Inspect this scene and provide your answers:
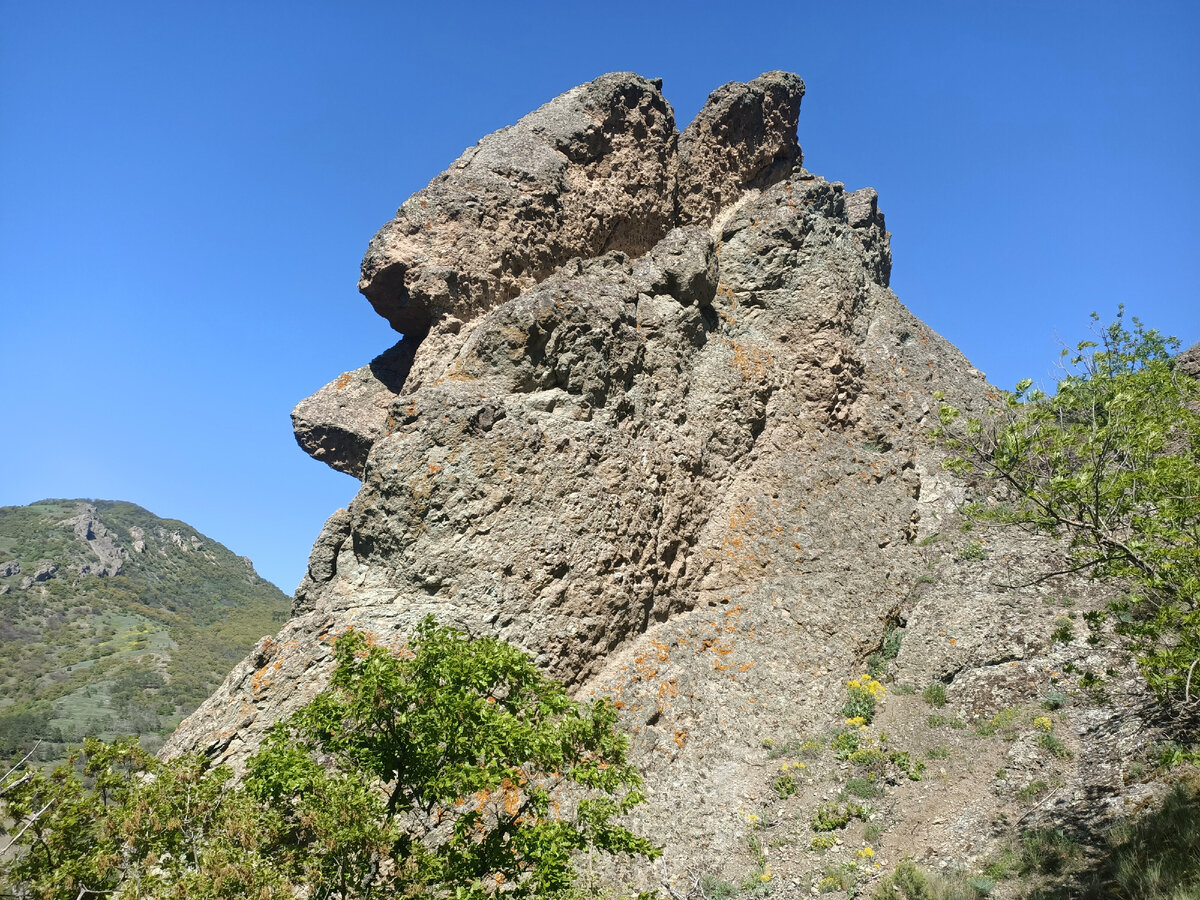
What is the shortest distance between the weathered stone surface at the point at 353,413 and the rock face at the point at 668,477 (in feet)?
0.31

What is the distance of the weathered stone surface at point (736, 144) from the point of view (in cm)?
2402

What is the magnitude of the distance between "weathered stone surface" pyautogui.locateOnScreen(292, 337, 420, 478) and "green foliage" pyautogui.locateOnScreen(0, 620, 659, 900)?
42.4ft

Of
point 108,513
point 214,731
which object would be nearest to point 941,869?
point 214,731

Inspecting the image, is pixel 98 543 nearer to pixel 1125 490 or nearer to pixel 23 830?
pixel 23 830

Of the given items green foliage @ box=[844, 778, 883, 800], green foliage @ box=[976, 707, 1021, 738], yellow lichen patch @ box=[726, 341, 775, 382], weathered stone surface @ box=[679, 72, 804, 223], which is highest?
weathered stone surface @ box=[679, 72, 804, 223]

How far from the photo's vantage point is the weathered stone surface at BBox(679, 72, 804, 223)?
24016 mm

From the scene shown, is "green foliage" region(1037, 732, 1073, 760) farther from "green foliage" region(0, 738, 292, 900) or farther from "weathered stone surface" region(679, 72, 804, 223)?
"weathered stone surface" region(679, 72, 804, 223)

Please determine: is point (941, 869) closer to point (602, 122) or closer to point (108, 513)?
point (602, 122)

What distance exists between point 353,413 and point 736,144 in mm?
16012

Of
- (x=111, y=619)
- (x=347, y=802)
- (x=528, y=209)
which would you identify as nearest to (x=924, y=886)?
(x=347, y=802)

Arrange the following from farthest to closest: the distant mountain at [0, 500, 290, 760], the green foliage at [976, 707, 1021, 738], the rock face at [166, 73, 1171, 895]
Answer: the distant mountain at [0, 500, 290, 760]
the rock face at [166, 73, 1171, 895]
the green foliage at [976, 707, 1021, 738]

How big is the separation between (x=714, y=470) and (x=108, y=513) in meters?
102

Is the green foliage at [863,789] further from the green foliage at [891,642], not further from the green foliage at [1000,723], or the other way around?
the green foliage at [891,642]

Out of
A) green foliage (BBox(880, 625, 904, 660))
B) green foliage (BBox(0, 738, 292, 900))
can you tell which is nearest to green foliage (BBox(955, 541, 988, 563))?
green foliage (BBox(880, 625, 904, 660))
